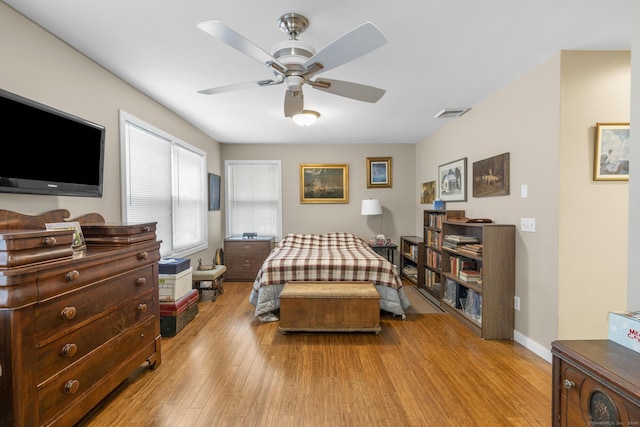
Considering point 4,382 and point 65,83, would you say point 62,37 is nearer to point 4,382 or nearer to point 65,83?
point 65,83

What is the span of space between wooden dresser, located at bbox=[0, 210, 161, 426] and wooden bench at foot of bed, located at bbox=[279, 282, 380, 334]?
119cm

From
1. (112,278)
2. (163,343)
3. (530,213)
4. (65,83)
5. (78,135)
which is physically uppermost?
(65,83)

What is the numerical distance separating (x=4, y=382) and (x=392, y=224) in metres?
5.07

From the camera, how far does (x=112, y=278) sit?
1763 mm

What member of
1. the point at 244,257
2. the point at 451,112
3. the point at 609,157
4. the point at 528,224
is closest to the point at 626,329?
the point at 528,224

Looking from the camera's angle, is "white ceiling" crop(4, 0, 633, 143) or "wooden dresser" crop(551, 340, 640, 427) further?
"white ceiling" crop(4, 0, 633, 143)

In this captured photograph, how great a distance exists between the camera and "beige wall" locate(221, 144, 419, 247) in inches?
212

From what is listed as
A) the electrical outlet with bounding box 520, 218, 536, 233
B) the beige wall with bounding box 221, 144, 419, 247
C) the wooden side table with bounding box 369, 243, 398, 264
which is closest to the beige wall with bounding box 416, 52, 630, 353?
the electrical outlet with bounding box 520, 218, 536, 233

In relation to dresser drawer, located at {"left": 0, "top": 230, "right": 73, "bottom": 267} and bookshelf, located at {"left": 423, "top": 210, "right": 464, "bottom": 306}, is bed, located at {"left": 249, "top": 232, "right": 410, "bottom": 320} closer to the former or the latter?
bookshelf, located at {"left": 423, "top": 210, "right": 464, "bottom": 306}

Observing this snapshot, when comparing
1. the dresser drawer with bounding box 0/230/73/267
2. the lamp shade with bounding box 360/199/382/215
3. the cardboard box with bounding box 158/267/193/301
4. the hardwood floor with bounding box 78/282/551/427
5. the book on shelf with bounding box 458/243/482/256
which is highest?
the lamp shade with bounding box 360/199/382/215

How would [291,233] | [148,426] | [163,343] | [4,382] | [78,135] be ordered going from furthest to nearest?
[291,233], [163,343], [78,135], [148,426], [4,382]

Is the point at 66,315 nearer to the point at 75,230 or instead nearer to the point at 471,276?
the point at 75,230

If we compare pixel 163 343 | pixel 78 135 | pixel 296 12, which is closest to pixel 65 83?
pixel 78 135

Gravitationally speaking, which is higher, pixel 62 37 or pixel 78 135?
pixel 62 37
